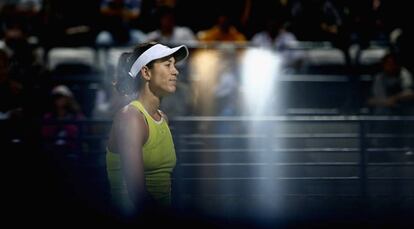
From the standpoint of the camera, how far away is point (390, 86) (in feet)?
→ 40.8

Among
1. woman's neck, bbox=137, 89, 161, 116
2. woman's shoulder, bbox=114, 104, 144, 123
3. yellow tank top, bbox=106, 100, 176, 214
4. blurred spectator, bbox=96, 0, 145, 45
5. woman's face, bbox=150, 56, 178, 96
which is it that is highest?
blurred spectator, bbox=96, 0, 145, 45

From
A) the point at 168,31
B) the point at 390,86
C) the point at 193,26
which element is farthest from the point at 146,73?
the point at 193,26

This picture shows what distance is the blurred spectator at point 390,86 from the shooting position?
1205 cm

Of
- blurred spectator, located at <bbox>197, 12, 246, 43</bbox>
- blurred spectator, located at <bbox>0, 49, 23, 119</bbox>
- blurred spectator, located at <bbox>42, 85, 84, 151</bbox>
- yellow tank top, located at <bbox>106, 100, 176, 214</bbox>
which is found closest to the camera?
yellow tank top, located at <bbox>106, 100, 176, 214</bbox>

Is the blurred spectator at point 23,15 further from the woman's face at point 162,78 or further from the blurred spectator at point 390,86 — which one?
the woman's face at point 162,78

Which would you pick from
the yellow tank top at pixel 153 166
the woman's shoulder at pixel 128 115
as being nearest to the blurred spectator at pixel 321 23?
the yellow tank top at pixel 153 166

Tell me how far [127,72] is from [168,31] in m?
7.66

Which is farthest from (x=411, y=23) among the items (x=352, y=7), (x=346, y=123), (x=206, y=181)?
(x=206, y=181)

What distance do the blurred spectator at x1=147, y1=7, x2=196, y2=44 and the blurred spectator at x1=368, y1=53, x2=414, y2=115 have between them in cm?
243

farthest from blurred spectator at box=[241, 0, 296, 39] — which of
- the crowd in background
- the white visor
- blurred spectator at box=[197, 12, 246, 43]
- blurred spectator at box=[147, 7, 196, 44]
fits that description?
the white visor

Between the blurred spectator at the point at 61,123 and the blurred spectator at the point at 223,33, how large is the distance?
2.50m

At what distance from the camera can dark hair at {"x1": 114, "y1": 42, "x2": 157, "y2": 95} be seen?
527 cm

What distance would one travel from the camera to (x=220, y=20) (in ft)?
43.4

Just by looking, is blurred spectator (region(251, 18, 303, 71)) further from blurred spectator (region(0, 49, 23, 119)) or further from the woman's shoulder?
the woman's shoulder
